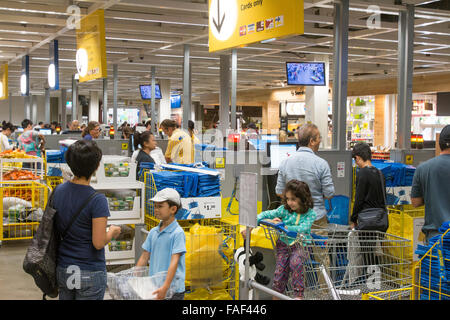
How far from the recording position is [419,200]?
4.36 meters

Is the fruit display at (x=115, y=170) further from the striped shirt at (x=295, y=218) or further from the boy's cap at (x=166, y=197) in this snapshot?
the boy's cap at (x=166, y=197)

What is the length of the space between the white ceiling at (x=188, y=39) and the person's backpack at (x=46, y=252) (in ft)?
24.5

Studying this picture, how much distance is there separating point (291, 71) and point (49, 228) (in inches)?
514

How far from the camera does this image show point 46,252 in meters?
3.15

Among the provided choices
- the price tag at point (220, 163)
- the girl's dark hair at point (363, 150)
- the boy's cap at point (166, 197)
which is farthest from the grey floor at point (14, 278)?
the girl's dark hair at point (363, 150)

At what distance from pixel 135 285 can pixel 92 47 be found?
719 centimetres

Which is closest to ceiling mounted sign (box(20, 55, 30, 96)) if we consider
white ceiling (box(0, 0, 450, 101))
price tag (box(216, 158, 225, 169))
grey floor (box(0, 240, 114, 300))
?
white ceiling (box(0, 0, 450, 101))

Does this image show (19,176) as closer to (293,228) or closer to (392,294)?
(293,228)

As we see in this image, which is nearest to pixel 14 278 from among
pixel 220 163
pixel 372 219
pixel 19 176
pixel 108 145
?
pixel 19 176

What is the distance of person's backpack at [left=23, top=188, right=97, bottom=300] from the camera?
3145 millimetres

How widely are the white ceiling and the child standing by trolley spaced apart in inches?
235

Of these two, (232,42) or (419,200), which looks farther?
(232,42)
